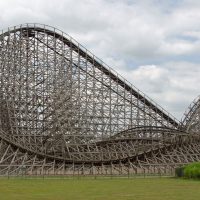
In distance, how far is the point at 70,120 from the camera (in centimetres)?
4028

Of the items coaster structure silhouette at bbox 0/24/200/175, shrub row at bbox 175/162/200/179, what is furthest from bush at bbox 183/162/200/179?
coaster structure silhouette at bbox 0/24/200/175

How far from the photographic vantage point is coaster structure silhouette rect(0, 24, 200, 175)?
39250mm

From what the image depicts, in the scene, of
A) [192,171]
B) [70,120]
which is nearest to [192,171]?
[192,171]

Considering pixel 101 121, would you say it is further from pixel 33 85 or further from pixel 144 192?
pixel 144 192

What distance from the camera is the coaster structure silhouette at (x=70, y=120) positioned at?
39250 mm

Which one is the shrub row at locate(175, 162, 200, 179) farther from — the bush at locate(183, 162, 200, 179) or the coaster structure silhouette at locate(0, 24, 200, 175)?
the coaster structure silhouette at locate(0, 24, 200, 175)

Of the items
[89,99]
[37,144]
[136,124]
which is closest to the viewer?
[37,144]

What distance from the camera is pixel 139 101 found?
46688mm

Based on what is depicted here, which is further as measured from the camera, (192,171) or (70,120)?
(70,120)

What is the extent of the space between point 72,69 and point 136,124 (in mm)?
7299

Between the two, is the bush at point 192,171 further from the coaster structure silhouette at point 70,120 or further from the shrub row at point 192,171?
the coaster structure silhouette at point 70,120

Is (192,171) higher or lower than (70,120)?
lower

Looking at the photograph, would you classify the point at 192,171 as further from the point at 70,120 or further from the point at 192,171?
the point at 70,120

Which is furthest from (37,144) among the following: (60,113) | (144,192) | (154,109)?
(144,192)
